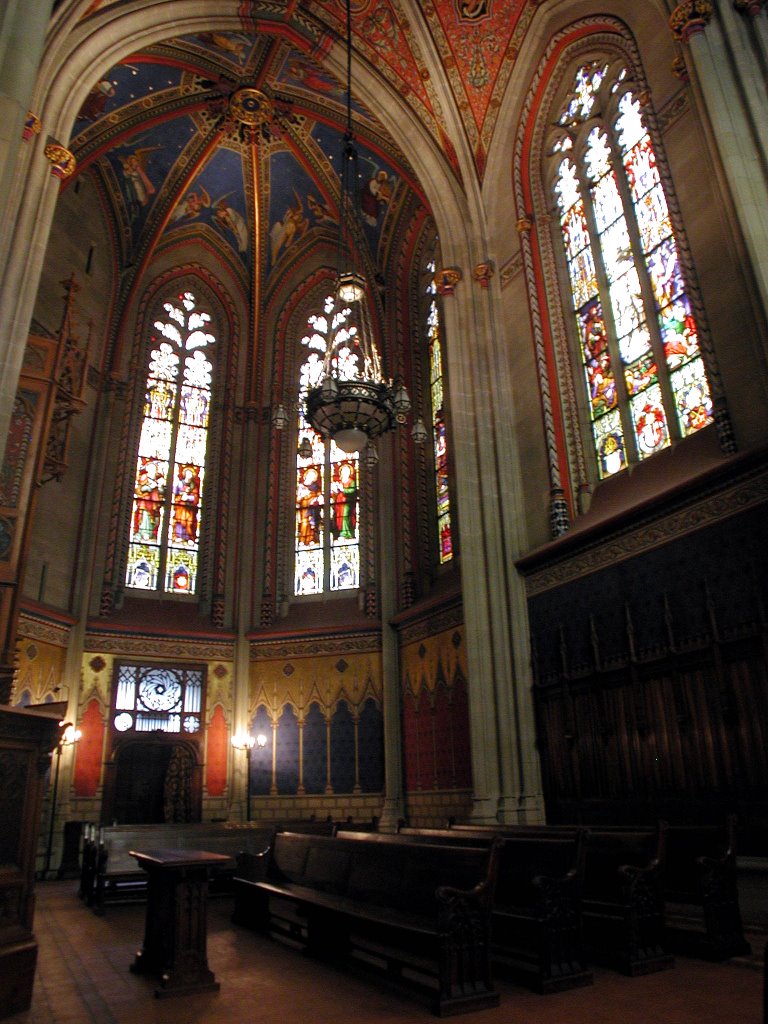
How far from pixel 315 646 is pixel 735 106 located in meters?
13.5

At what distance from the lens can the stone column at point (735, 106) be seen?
28.8ft

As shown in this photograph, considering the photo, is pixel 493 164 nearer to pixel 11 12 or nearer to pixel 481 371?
pixel 481 371

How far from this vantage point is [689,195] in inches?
408

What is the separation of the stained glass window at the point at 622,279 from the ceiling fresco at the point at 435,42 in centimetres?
174

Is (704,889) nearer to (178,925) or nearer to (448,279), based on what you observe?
(178,925)

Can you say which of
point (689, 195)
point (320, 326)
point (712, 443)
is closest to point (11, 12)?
point (689, 195)

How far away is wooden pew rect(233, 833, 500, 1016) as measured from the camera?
4969 mm

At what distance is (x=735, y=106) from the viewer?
364 inches

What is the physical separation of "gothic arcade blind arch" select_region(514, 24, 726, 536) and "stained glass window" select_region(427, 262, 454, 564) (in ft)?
11.7

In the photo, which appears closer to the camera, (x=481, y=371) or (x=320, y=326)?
(x=481, y=371)

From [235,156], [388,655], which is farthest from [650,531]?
[235,156]

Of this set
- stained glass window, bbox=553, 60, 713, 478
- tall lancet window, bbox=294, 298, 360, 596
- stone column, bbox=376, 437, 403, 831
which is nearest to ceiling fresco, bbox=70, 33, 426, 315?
tall lancet window, bbox=294, 298, 360, 596

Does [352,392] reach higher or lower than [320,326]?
lower

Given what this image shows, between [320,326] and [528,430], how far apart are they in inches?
399
